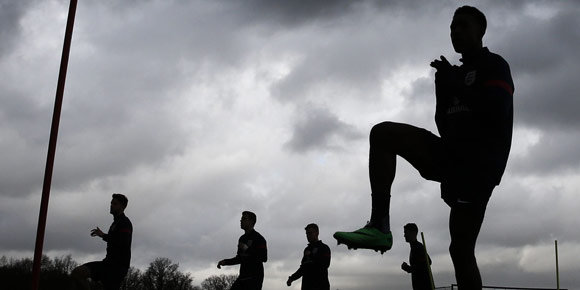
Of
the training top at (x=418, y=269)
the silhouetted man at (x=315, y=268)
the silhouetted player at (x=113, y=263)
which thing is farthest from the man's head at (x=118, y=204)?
the training top at (x=418, y=269)

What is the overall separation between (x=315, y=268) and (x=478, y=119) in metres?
9.89

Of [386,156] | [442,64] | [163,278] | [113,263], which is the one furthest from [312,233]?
[163,278]

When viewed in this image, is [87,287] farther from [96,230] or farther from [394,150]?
[394,150]

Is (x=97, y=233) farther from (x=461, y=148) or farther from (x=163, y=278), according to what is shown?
(x=163, y=278)

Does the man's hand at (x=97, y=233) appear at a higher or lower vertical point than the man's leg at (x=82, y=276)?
higher

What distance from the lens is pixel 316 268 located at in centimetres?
1267

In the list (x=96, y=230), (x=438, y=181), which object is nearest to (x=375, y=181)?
(x=438, y=181)

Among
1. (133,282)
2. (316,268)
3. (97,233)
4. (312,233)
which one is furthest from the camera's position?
(133,282)

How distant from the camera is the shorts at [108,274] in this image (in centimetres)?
1047

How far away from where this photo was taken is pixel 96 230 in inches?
394

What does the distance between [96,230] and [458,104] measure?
8034 millimetres

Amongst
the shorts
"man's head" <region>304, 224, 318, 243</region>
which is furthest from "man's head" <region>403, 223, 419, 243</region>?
the shorts

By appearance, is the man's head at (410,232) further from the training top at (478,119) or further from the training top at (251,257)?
the training top at (478,119)

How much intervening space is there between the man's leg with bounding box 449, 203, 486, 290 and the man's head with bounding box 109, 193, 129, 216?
8679mm
